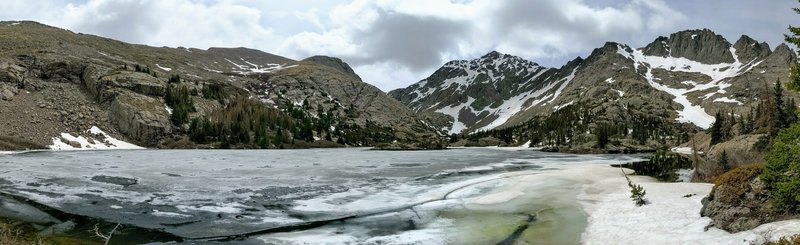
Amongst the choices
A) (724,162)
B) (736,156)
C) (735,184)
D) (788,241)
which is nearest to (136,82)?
(724,162)

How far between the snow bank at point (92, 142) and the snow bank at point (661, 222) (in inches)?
3686

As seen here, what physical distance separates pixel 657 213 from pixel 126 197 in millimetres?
22974

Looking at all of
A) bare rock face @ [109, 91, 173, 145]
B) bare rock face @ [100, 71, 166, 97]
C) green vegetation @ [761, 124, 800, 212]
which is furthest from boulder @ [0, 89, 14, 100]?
green vegetation @ [761, 124, 800, 212]

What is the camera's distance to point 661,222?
1429cm

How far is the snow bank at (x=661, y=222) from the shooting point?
11139 mm

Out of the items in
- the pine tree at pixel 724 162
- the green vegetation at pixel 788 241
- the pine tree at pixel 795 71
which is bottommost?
the green vegetation at pixel 788 241

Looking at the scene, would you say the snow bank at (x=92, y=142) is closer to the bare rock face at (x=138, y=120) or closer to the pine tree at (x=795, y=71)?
the bare rock face at (x=138, y=120)

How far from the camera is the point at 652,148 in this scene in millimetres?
122500

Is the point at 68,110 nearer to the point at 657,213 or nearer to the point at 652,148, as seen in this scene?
the point at 657,213

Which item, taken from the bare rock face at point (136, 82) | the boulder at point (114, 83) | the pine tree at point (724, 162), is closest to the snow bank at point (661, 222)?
the pine tree at point (724, 162)

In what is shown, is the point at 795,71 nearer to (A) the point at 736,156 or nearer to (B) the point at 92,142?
(A) the point at 736,156

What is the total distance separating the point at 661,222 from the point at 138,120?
120861mm

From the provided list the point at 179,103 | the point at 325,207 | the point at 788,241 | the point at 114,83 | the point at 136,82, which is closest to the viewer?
the point at 788,241

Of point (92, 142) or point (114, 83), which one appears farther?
point (114, 83)
